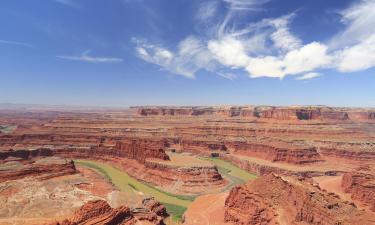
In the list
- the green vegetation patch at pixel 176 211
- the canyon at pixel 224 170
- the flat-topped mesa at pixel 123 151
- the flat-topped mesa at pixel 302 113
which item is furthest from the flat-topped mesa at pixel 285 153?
the flat-topped mesa at pixel 302 113

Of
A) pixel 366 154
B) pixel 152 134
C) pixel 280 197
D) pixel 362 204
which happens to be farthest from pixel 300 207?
pixel 152 134

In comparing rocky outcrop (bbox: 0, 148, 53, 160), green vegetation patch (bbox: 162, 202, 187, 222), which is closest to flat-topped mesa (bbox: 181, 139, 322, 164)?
green vegetation patch (bbox: 162, 202, 187, 222)

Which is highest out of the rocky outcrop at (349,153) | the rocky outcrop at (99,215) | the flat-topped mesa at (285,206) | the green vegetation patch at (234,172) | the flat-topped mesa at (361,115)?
the flat-topped mesa at (361,115)

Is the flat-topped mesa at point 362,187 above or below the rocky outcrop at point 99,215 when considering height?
below

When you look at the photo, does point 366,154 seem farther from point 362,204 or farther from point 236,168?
point 362,204

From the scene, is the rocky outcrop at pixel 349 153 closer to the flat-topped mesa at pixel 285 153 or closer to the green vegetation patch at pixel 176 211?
the flat-topped mesa at pixel 285 153

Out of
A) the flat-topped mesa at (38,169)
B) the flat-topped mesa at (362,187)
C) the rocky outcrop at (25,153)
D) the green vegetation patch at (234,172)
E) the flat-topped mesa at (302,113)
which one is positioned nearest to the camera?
the flat-topped mesa at (362,187)

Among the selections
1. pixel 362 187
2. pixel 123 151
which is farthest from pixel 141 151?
pixel 362 187
